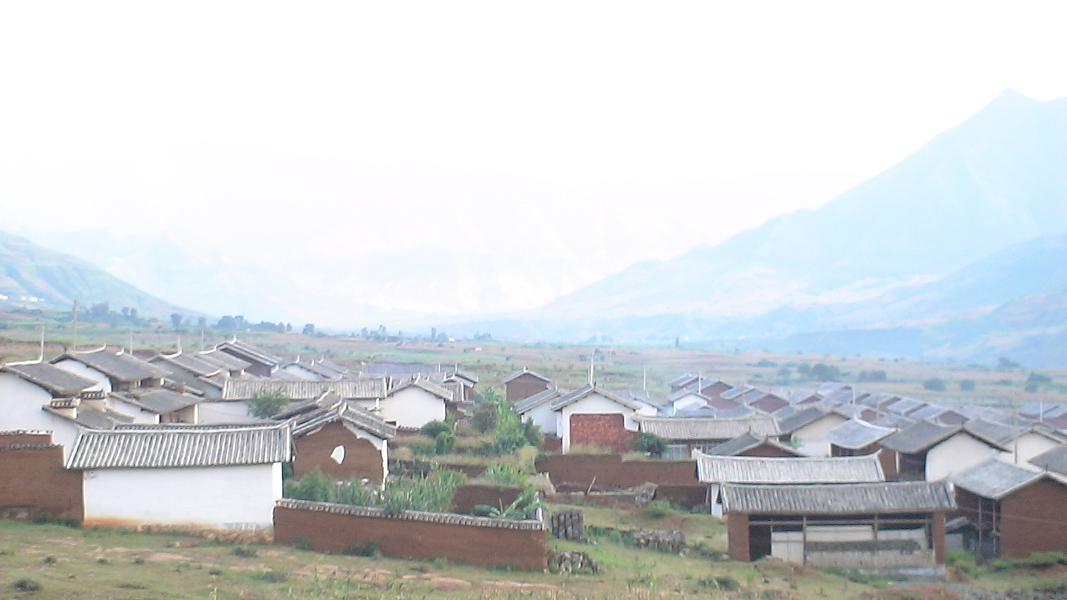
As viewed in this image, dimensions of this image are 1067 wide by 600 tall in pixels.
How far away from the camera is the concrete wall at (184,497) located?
81.3 ft

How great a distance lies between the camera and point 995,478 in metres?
30.7

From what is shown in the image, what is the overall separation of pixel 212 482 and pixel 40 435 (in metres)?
3.91

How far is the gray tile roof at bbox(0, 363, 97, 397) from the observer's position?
31.6 metres

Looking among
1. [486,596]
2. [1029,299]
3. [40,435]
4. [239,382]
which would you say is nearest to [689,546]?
[486,596]

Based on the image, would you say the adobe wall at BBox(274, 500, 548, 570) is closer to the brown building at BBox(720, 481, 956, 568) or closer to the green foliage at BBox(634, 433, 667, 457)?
the brown building at BBox(720, 481, 956, 568)

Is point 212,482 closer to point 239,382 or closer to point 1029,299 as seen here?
point 239,382

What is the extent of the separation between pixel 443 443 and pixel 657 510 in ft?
27.7

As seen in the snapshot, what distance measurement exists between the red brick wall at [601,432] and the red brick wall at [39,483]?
827 inches

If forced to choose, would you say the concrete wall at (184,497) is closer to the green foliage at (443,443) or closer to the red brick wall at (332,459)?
the red brick wall at (332,459)

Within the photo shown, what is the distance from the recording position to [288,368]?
6025 cm

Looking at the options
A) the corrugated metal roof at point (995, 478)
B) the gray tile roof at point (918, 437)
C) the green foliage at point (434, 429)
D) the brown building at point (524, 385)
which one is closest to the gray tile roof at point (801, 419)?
the gray tile roof at point (918, 437)

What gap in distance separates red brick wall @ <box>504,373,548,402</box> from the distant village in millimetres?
7486

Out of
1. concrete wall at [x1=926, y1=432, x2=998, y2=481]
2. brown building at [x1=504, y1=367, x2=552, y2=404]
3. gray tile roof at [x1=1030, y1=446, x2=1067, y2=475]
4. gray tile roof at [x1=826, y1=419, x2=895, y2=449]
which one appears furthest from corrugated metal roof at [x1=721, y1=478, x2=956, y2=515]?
brown building at [x1=504, y1=367, x2=552, y2=404]

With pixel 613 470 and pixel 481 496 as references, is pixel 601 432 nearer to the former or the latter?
pixel 613 470
